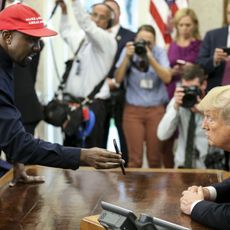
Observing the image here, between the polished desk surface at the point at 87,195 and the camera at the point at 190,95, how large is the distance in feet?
3.33

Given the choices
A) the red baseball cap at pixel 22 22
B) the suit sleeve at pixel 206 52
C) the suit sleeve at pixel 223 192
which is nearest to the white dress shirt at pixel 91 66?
the suit sleeve at pixel 206 52

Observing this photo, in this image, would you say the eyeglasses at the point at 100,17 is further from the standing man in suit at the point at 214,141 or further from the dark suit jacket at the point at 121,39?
the standing man in suit at the point at 214,141

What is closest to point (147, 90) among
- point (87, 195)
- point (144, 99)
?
point (144, 99)

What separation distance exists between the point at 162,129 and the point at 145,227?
9.42 ft

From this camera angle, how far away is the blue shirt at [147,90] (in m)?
5.02

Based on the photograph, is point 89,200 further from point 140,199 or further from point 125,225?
point 125,225

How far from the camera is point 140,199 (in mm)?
2699

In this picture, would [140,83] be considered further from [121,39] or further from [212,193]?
[212,193]

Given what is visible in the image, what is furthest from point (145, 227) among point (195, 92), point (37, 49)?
point (195, 92)

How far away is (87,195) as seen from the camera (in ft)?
9.17

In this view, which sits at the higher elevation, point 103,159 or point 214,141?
point 214,141

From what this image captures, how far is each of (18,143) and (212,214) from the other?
822 millimetres

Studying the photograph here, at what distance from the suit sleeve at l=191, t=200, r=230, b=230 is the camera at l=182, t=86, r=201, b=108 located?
188cm

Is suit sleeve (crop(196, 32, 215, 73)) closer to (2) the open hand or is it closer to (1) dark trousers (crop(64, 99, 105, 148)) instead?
(1) dark trousers (crop(64, 99, 105, 148))
